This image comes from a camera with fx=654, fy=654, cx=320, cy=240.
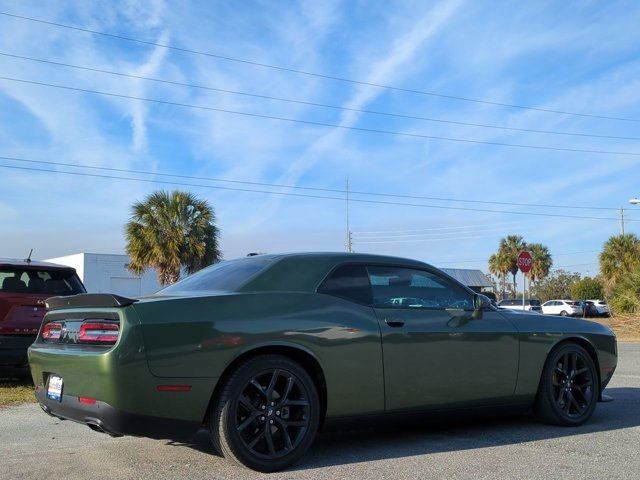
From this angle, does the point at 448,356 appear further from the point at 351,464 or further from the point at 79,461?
the point at 79,461

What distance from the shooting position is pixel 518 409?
230 inches

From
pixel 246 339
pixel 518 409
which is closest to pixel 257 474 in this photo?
pixel 246 339

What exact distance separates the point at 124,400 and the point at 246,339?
860 millimetres

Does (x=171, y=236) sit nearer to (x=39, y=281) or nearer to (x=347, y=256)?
(x=39, y=281)

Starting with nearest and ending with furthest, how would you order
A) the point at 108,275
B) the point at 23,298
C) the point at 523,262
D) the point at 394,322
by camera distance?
1. the point at 394,322
2. the point at 23,298
3. the point at 523,262
4. the point at 108,275

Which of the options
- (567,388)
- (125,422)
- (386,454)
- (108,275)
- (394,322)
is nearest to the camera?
(125,422)

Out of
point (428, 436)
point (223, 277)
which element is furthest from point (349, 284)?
point (428, 436)

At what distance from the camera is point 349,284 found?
5.12 metres

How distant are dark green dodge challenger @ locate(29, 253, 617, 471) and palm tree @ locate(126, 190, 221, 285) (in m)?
22.1

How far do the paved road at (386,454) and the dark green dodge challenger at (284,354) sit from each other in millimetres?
278

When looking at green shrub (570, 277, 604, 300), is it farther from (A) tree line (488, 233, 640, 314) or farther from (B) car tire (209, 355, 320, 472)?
(B) car tire (209, 355, 320, 472)

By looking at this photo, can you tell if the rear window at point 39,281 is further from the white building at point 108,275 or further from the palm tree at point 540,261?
the palm tree at point 540,261

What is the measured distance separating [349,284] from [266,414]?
48.1 inches

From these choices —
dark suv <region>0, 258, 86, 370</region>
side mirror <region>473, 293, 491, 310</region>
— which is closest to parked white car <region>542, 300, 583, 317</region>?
dark suv <region>0, 258, 86, 370</region>
